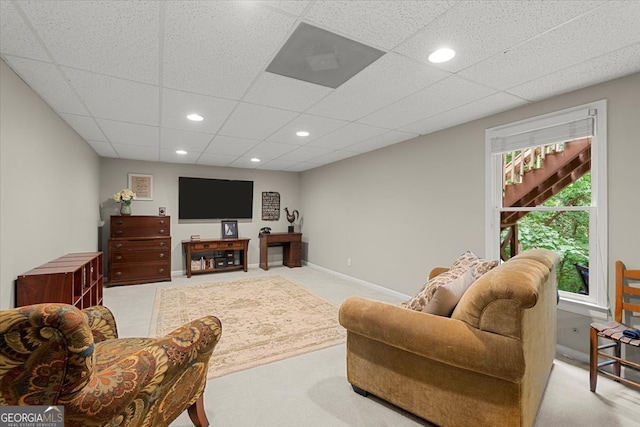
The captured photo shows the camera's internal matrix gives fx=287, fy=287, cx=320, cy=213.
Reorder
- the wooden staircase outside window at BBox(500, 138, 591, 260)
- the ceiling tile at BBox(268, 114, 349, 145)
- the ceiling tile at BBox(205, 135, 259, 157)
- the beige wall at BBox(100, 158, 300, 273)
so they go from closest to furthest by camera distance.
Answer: the wooden staircase outside window at BBox(500, 138, 591, 260)
the ceiling tile at BBox(268, 114, 349, 145)
the ceiling tile at BBox(205, 135, 259, 157)
the beige wall at BBox(100, 158, 300, 273)

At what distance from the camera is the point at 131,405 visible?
1066 millimetres

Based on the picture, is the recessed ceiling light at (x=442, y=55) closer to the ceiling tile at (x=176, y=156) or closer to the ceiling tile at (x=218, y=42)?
the ceiling tile at (x=218, y=42)

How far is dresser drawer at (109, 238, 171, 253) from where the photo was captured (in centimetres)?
483

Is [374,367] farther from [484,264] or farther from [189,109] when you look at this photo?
[189,109]

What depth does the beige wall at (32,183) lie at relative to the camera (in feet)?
6.64

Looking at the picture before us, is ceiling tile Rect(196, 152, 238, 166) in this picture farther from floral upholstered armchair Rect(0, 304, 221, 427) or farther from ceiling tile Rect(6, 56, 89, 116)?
floral upholstered armchair Rect(0, 304, 221, 427)

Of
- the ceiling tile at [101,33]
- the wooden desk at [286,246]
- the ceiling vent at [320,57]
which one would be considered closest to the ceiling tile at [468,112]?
the ceiling vent at [320,57]

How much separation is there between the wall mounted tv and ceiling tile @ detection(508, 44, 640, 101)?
5.24m

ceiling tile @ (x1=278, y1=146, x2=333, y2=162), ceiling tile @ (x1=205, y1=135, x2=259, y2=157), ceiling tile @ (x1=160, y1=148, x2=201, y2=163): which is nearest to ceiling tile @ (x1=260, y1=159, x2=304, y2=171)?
ceiling tile @ (x1=278, y1=146, x2=333, y2=162)

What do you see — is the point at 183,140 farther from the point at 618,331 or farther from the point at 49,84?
the point at 618,331

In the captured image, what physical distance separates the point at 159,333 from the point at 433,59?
3.39 meters

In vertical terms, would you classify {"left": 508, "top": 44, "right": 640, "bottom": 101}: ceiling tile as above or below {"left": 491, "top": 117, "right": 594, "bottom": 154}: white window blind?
above

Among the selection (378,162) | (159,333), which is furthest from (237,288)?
(378,162)

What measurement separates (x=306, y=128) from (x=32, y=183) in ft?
8.52
